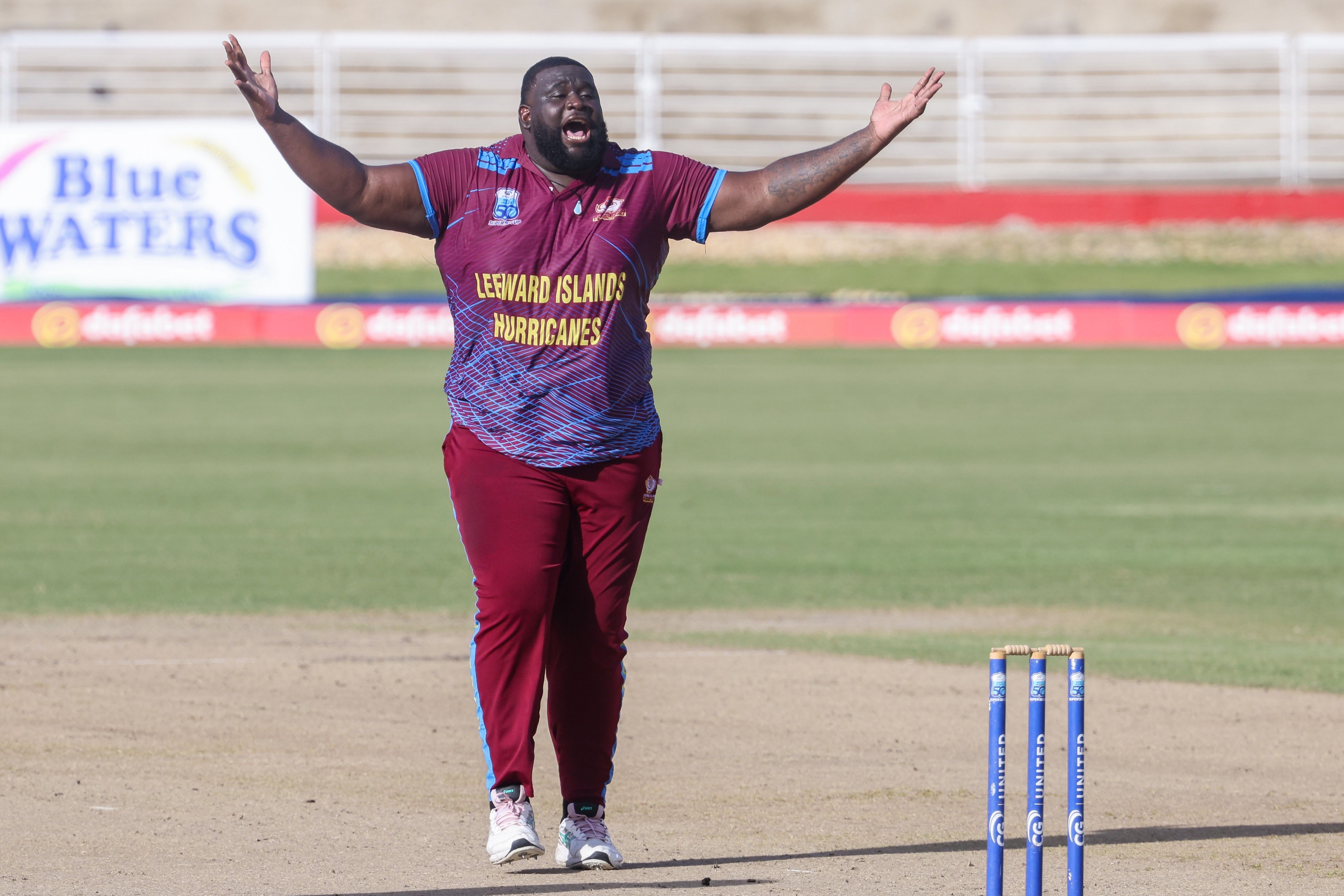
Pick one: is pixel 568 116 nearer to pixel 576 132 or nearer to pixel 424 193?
pixel 576 132

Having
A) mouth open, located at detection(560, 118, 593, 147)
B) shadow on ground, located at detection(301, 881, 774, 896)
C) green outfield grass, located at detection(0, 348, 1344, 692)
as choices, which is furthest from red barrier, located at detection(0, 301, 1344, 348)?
shadow on ground, located at detection(301, 881, 774, 896)

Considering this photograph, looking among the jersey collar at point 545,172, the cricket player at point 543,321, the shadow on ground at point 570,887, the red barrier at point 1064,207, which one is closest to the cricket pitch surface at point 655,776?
the shadow on ground at point 570,887

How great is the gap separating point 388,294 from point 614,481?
30.1 m

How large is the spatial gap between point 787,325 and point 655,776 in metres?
26.5

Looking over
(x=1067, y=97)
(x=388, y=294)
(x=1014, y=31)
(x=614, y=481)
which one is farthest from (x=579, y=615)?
(x=1014, y=31)

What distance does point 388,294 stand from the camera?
35250 mm

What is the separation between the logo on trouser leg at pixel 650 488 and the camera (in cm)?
573

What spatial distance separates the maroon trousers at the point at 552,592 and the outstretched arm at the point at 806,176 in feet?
2.41

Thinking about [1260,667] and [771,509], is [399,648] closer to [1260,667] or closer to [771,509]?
[1260,667]

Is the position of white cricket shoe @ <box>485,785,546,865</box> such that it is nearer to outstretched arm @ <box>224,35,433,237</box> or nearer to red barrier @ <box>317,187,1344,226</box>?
outstretched arm @ <box>224,35,433,237</box>

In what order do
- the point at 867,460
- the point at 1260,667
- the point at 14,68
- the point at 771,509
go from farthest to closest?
the point at 14,68, the point at 867,460, the point at 771,509, the point at 1260,667

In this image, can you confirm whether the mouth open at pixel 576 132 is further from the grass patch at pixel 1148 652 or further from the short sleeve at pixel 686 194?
the grass patch at pixel 1148 652

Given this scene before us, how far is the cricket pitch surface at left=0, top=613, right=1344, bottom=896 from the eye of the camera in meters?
5.69

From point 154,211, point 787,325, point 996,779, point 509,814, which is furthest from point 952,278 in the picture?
point 996,779
